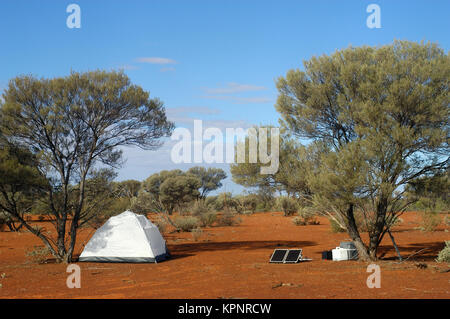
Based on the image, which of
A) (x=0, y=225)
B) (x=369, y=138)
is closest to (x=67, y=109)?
(x=369, y=138)

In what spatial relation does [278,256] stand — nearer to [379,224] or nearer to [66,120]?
[379,224]

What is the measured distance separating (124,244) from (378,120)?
383 inches

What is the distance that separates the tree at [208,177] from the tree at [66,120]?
1952 inches

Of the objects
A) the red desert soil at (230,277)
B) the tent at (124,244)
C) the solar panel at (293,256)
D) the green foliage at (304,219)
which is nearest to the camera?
the red desert soil at (230,277)

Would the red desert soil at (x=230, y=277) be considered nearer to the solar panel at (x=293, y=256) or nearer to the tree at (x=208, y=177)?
the solar panel at (x=293, y=256)

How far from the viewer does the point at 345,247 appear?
50.9 feet

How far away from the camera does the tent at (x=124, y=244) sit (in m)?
15.9

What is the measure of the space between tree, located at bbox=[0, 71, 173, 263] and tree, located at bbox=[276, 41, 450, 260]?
7.41 metres

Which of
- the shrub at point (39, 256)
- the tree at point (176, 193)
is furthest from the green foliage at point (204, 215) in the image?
the shrub at point (39, 256)

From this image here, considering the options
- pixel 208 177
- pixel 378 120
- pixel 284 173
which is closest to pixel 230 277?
pixel 284 173

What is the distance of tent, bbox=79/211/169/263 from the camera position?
52.1 ft

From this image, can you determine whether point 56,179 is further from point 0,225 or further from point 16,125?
point 0,225

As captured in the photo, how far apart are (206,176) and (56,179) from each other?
52346 mm

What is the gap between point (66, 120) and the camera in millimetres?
15914
